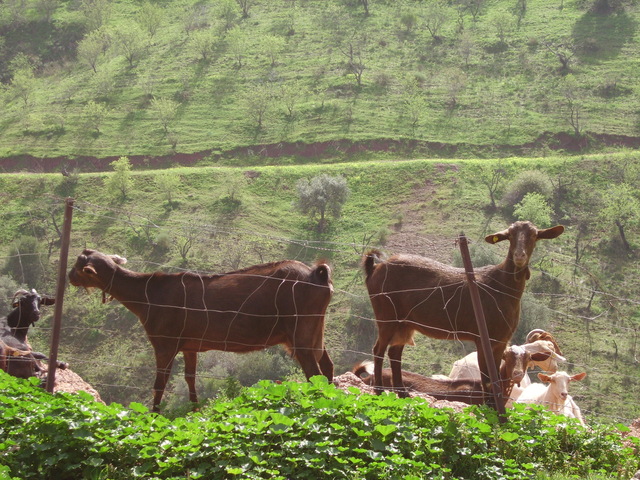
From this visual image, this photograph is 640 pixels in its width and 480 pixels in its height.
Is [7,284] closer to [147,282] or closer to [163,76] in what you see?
[147,282]

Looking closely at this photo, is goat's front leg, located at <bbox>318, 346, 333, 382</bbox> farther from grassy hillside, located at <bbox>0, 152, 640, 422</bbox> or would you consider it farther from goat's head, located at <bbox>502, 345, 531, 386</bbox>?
grassy hillside, located at <bbox>0, 152, 640, 422</bbox>

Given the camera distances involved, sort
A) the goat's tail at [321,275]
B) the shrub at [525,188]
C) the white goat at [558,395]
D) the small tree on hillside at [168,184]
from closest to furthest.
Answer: the goat's tail at [321,275]
the white goat at [558,395]
the shrub at [525,188]
the small tree on hillside at [168,184]

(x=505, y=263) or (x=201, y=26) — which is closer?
(x=505, y=263)

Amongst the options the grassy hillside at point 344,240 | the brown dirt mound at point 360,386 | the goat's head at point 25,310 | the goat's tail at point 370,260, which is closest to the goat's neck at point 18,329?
the goat's head at point 25,310

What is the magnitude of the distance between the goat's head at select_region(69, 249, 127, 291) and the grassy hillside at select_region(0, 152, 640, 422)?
1821 centimetres

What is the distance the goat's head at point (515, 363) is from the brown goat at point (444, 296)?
0.67 m

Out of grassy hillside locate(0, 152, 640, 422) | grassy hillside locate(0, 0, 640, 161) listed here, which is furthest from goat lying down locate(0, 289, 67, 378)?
grassy hillside locate(0, 0, 640, 161)

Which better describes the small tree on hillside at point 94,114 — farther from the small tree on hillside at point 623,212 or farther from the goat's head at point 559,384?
the goat's head at point 559,384

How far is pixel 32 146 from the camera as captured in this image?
58969mm

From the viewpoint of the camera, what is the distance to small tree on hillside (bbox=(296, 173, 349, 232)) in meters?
45.9

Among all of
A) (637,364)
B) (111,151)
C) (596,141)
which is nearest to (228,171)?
(111,151)

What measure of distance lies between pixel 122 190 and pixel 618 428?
4554cm

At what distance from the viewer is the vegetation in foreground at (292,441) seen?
22.9 ft

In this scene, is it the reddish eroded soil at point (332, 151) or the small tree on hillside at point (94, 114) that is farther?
the small tree on hillside at point (94, 114)
